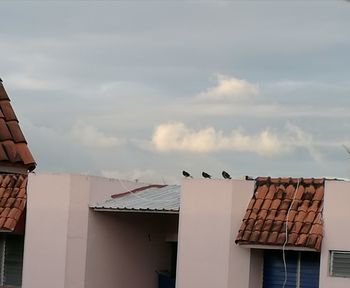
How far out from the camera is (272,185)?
50.6 feet

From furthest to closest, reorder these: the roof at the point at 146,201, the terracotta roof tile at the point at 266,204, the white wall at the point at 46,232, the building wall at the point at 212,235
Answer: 1. the white wall at the point at 46,232
2. the roof at the point at 146,201
3. the terracotta roof tile at the point at 266,204
4. the building wall at the point at 212,235

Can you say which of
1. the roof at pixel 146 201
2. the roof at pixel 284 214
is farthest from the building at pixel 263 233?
the roof at pixel 146 201

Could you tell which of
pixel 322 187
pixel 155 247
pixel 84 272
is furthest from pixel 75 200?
pixel 322 187

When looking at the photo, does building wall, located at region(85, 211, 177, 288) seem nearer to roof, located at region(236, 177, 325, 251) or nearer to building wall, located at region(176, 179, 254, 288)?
building wall, located at region(176, 179, 254, 288)

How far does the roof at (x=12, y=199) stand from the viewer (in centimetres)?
1681

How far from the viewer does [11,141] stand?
861 inches

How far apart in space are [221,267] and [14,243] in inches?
191

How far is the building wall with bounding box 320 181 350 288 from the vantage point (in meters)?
14.2

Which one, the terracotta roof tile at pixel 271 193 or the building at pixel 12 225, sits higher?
the terracotta roof tile at pixel 271 193

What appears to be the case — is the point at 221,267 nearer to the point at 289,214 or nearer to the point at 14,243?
the point at 289,214

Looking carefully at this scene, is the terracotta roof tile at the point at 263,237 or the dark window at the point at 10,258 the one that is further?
the dark window at the point at 10,258

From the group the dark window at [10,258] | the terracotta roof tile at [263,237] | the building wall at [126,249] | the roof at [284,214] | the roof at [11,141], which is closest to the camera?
the roof at [284,214]

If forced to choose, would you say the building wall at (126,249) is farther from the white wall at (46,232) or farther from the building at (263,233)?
the building at (263,233)

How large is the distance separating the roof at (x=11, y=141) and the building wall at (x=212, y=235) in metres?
6.85
